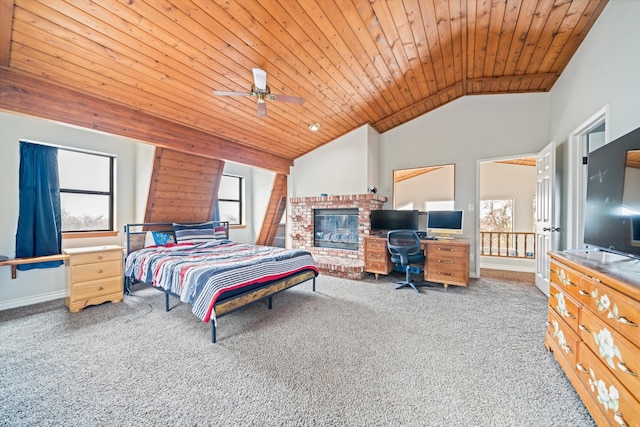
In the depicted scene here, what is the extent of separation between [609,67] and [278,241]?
19.7 feet

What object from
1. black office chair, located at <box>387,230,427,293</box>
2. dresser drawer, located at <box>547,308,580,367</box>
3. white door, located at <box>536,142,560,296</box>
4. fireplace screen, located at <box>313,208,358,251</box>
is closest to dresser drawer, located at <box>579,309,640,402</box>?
dresser drawer, located at <box>547,308,580,367</box>

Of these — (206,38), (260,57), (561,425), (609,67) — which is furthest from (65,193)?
(609,67)

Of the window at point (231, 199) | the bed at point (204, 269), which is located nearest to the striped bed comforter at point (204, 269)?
the bed at point (204, 269)

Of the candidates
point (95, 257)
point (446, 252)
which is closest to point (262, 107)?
point (95, 257)

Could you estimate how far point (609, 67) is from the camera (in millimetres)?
2303

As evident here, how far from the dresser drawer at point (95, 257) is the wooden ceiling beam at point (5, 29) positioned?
1.92 metres

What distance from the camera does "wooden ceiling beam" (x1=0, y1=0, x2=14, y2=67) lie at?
Result: 179cm

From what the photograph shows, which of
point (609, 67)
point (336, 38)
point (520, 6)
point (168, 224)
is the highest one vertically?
point (520, 6)

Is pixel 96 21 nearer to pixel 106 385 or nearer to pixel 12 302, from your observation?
pixel 106 385

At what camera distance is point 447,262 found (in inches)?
144

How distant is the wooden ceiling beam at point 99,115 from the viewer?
235cm

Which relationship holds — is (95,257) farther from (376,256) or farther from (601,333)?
(601,333)

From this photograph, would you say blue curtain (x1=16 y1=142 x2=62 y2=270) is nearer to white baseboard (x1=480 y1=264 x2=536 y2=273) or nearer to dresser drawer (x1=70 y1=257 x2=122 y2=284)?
dresser drawer (x1=70 y1=257 x2=122 y2=284)

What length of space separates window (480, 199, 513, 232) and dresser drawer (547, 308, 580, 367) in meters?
6.22
